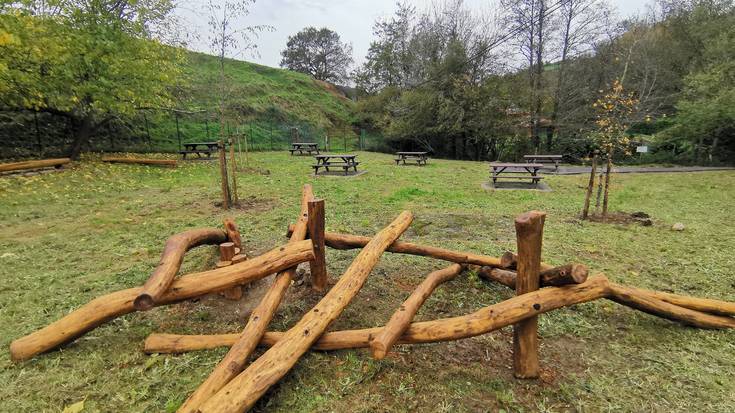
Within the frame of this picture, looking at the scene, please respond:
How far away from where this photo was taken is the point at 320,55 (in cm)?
4119

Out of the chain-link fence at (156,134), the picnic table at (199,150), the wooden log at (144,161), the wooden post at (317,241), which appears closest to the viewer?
the wooden post at (317,241)

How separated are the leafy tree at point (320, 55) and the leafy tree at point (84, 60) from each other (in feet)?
97.5

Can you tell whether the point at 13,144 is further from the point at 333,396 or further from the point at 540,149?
the point at 540,149

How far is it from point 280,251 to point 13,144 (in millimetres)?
14941

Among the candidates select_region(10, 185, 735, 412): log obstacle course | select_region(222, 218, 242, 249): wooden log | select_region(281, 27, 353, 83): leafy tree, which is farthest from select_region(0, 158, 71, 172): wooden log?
select_region(281, 27, 353, 83): leafy tree

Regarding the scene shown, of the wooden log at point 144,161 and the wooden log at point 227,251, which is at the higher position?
the wooden log at point 144,161

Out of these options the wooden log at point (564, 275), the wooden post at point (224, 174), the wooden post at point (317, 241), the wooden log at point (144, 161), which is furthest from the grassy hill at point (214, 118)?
the wooden log at point (564, 275)

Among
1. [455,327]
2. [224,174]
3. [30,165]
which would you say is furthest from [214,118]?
[455,327]

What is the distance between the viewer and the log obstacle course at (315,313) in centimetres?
198

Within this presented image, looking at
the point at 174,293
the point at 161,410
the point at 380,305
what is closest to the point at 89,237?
the point at 174,293

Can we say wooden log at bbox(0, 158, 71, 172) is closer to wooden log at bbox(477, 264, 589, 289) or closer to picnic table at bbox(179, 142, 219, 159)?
picnic table at bbox(179, 142, 219, 159)

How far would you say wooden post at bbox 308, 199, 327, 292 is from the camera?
293 cm

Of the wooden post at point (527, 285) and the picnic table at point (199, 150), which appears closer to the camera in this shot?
the wooden post at point (527, 285)

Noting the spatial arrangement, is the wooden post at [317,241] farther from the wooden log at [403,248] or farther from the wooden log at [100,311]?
the wooden log at [100,311]
